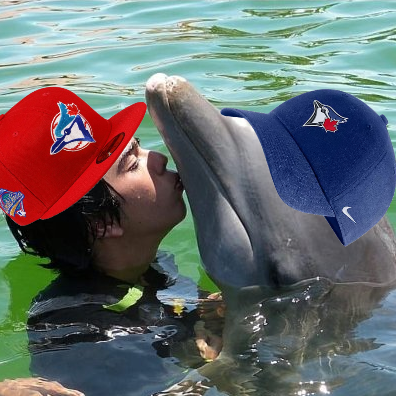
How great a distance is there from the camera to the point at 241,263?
4340 millimetres

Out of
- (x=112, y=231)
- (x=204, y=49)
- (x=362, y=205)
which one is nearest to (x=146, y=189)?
(x=112, y=231)

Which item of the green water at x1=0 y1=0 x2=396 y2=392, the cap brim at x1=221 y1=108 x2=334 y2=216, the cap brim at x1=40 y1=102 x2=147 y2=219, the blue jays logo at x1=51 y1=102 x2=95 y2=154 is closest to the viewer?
the cap brim at x1=221 y1=108 x2=334 y2=216

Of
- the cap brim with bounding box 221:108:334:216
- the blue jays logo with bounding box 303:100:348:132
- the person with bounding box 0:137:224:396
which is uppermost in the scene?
the blue jays logo with bounding box 303:100:348:132

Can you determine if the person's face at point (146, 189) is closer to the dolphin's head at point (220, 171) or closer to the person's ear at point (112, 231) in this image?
the person's ear at point (112, 231)

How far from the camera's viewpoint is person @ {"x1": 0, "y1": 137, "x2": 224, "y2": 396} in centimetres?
447

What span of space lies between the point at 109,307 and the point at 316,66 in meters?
4.99

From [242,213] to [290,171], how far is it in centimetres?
29

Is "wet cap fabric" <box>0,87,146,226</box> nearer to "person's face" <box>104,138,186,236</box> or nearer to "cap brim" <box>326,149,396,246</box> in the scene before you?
"person's face" <box>104,138,186,236</box>

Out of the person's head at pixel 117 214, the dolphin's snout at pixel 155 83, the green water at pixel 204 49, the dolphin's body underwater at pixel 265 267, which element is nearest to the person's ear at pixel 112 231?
the person's head at pixel 117 214

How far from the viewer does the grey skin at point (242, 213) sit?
163 inches

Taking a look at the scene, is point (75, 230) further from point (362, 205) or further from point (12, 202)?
point (362, 205)

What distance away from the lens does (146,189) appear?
4711mm

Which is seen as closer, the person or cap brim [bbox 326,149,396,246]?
cap brim [bbox 326,149,396,246]

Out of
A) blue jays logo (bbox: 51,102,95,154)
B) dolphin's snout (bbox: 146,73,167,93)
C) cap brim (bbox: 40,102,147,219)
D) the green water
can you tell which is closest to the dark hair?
cap brim (bbox: 40,102,147,219)
